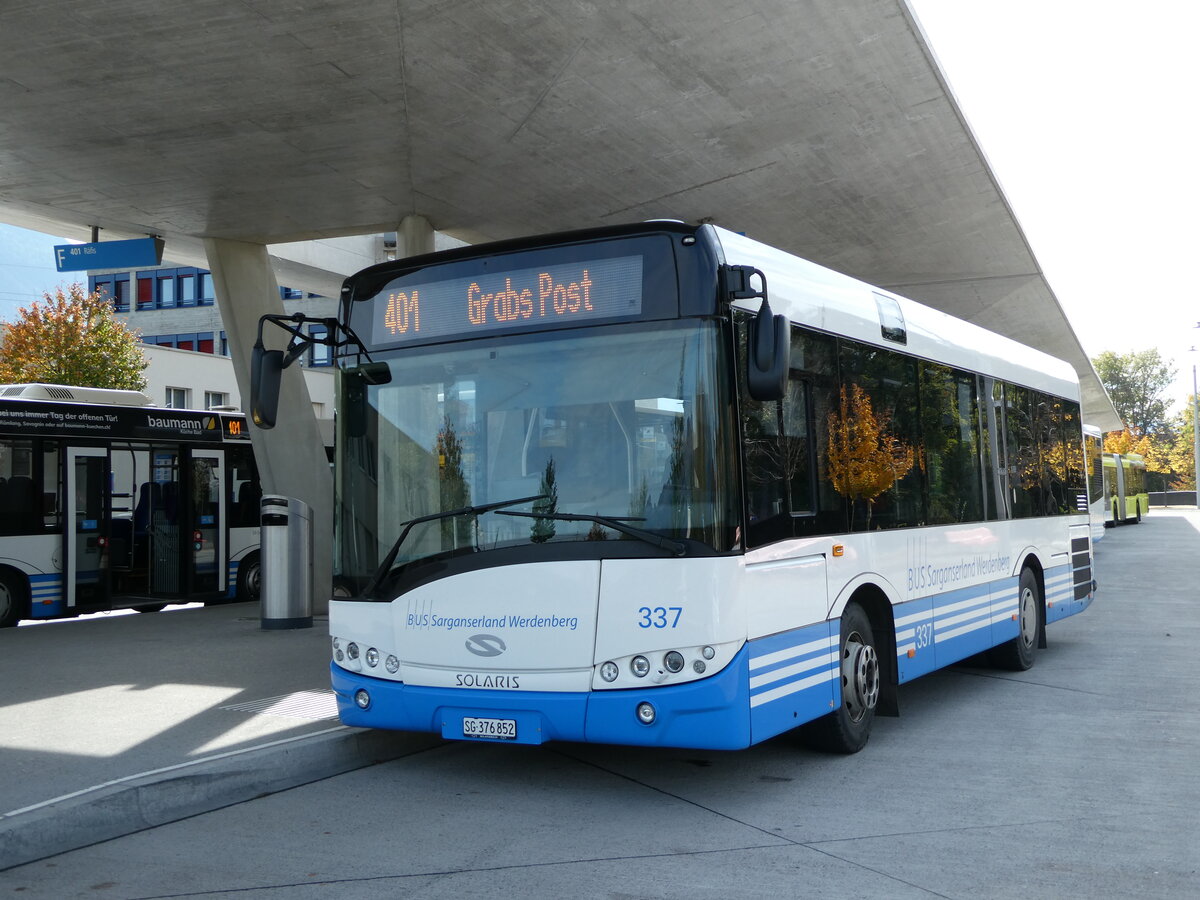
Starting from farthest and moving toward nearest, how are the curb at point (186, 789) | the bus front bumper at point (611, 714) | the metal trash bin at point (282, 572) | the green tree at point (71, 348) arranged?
the green tree at point (71, 348)
the metal trash bin at point (282, 572)
the bus front bumper at point (611, 714)
the curb at point (186, 789)

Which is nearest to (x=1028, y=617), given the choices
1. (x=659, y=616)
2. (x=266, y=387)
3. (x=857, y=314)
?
(x=857, y=314)

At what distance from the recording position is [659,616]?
620cm

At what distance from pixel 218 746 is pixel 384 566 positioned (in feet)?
5.30

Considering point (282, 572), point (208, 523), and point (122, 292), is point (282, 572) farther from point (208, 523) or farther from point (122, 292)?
point (122, 292)

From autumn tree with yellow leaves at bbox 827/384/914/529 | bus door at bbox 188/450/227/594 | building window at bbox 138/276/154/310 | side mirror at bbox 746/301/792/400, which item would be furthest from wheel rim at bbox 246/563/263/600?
building window at bbox 138/276/154/310

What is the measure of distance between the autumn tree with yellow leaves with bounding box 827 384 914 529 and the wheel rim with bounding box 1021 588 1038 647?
11.9ft

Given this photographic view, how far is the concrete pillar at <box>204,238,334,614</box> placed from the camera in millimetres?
17000

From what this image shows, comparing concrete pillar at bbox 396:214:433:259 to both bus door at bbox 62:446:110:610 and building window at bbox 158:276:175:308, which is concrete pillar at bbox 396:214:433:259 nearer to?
bus door at bbox 62:446:110:610

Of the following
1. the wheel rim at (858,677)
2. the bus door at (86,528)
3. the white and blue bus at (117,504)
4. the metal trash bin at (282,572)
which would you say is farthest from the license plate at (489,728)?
the bus door at (86,528)

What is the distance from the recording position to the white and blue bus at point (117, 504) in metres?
16.0

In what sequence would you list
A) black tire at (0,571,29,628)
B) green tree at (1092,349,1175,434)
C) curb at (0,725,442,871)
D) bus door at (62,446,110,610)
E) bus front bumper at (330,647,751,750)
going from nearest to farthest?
curb at (0,725,442,871)
bus front bumper at (330,647,751,750)
black tire at (0,571,29,628)
bus door at (62,446,110,610)
green tree at (1092,349,1175,434)

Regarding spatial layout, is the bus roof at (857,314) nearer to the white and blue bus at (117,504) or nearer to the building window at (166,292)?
the white and blue bus at (117,504)

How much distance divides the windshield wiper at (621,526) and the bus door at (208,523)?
1355cm

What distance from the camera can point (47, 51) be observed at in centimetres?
1116
